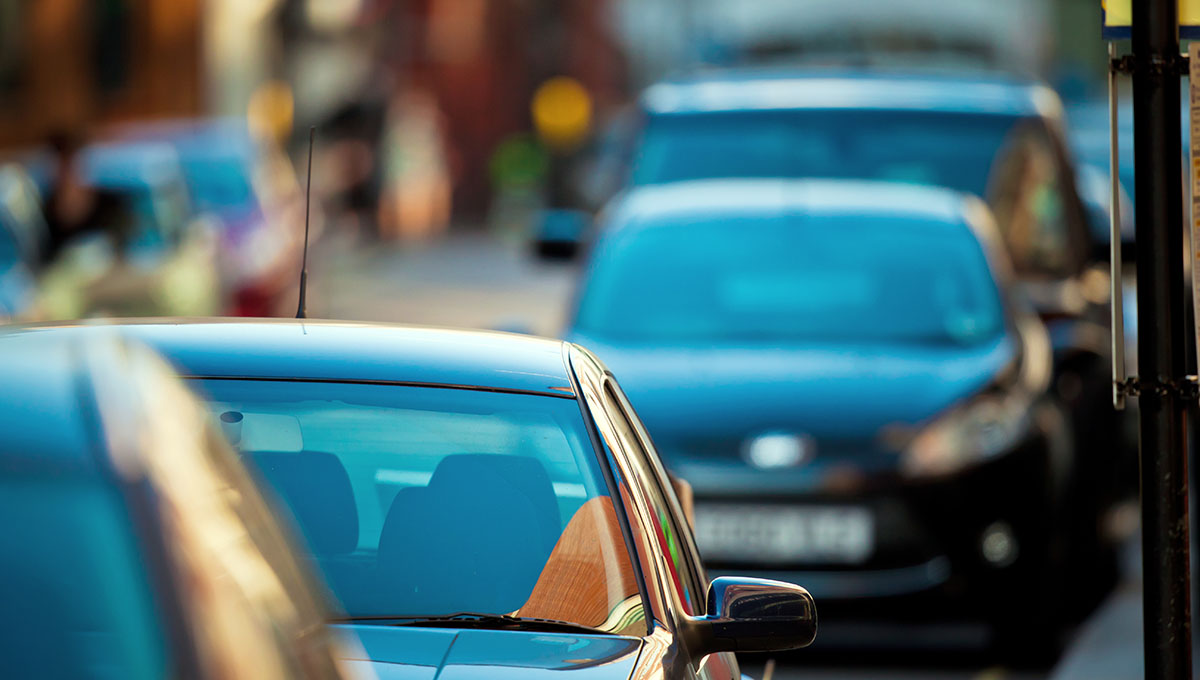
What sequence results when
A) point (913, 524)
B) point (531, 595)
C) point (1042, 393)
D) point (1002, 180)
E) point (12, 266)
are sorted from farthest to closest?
point (12, 266), point (1002, 180), point (1042, 393), point (913, 524), point (531, 595)

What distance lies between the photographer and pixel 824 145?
11.6 meters

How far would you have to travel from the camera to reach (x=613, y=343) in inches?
336

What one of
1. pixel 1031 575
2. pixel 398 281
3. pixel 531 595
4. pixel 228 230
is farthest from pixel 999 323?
pixel 398 281

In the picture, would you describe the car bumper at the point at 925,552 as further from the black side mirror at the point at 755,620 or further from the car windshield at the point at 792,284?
the black side mirror at the point at 755,620

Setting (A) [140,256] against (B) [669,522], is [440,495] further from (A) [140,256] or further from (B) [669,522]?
(A) [140,256]

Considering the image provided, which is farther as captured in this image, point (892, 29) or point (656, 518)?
point (892, 29)

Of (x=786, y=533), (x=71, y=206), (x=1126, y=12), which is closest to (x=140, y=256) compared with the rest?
(x=71, y=206)

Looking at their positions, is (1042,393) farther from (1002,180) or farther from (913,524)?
(1002,180)

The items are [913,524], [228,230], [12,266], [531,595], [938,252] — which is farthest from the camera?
[228,230]

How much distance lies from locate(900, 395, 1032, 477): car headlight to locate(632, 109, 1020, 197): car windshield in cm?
349

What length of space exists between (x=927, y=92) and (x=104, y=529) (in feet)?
33.3

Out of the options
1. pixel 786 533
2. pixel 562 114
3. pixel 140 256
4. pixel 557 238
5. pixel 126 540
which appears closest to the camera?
pixel 126 540

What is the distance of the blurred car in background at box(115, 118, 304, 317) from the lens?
16.0 metres

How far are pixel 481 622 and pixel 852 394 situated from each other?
Result: 4312 millimetres
